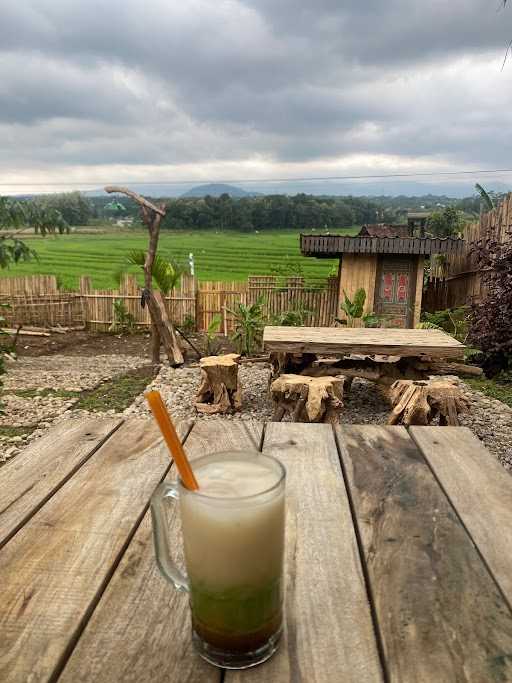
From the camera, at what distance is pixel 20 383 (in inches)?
329

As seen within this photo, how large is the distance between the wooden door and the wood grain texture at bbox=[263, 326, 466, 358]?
17.9 feet

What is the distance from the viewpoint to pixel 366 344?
5.54 metres

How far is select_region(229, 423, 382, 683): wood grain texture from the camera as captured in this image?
712 mm

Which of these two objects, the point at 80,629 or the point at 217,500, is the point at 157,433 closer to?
the point at 80,629

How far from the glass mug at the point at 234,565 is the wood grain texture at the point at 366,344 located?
4.90 meters

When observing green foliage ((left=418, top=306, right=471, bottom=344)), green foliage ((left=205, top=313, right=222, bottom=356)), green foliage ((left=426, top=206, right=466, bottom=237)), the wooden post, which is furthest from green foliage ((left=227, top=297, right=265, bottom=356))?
green foliage ((left=426, top=206, right=466, bottom=237))

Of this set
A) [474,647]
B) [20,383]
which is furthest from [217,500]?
[20,383]

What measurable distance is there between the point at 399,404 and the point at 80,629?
470cm

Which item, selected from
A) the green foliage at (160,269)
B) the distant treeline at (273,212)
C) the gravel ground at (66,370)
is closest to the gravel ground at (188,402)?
the gravel ground at (66,370)

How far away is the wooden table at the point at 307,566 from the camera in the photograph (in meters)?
0.73

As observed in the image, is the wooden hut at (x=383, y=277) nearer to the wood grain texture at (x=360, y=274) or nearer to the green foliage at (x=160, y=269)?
the wood grain texture at (x=360, y=274)

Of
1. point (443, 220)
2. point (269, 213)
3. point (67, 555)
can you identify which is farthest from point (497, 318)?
point (269, 213)

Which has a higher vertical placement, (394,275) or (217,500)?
(217,500)

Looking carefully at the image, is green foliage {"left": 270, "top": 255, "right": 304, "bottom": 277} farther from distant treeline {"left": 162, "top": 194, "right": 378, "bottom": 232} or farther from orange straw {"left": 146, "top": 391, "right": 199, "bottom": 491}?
distant treeline {"left": 162, "top": 194, "right": 378, "bottom": 232}
